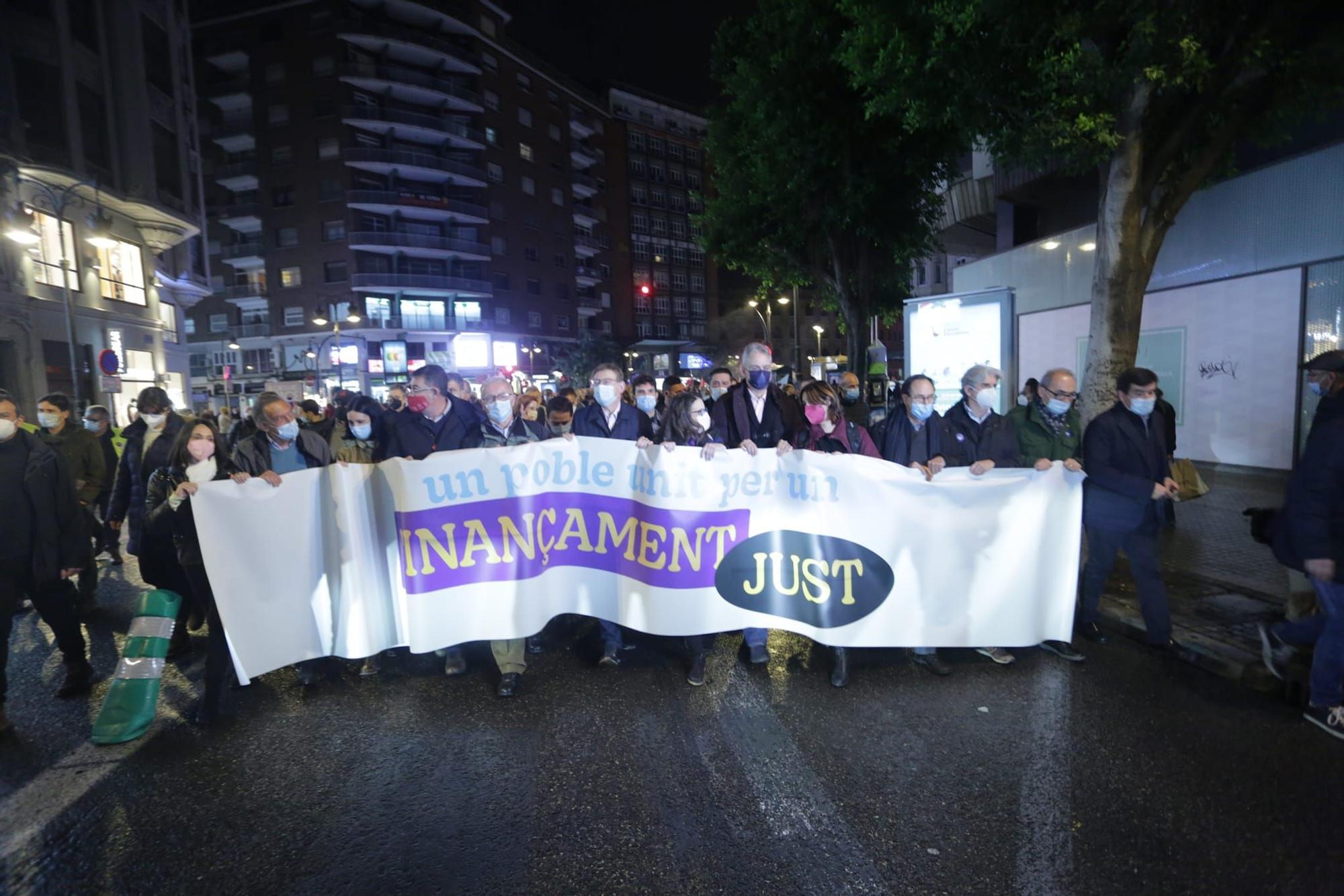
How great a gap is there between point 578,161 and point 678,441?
6433 cm

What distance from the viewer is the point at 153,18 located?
2606 cm

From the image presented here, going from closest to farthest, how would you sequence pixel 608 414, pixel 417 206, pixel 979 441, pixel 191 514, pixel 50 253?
pixel 191 514, pixel 979 441, pixel 608 414, pixel 50 253, pixel 417 206

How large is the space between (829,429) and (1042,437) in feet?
5.61

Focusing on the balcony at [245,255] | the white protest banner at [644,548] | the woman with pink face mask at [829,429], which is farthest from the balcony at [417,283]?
the woman with pink face mask at [829,429]

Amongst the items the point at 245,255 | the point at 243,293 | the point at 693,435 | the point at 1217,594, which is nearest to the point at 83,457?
the point at 693,435

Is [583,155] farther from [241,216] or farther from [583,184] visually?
[241,216]

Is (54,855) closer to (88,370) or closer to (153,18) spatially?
(88,370)

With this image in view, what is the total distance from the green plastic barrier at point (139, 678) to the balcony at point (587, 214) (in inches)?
2473

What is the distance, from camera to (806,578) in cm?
468

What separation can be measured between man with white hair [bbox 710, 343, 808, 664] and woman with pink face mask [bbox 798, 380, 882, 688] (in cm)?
18

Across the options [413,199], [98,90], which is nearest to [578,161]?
[413,199]

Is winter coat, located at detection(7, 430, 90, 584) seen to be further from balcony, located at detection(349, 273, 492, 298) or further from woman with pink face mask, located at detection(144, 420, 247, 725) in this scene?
balcony, located at detection(349, 273, 492, 298)

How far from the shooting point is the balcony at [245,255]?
50.6 metres

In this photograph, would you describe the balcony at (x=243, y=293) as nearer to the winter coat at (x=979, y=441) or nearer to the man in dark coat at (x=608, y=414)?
the man in dark coat at (x=608, y=414)
